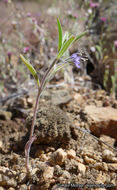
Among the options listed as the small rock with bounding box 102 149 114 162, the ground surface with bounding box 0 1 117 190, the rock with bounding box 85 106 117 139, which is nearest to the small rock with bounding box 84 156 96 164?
the ground surface with bounding box 0 1 117 190

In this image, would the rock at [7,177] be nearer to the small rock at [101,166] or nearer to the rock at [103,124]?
the small rock at [101,166]

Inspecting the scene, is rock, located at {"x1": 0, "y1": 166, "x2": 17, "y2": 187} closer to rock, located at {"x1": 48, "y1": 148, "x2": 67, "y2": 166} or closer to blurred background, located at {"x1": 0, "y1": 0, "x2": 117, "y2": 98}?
rock, located at {"x1": 48, "y1": 148, "x2": 67, "y2": 166}

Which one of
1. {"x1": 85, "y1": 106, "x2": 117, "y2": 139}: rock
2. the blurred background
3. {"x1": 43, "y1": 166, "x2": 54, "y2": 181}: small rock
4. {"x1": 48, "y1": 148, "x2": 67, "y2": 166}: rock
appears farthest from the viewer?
the blurred background

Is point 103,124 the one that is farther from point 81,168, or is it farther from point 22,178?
point 22,178

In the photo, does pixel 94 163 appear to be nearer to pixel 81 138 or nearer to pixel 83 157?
pixel 83 157

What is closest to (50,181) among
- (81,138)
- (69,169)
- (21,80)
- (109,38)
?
(69,169)
